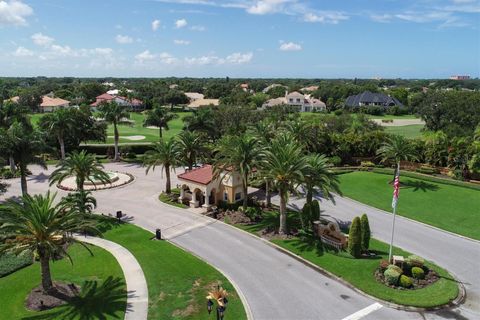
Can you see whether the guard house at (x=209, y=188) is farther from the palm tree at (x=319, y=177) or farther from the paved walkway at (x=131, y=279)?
the paved walkway at (x=131, y=279)

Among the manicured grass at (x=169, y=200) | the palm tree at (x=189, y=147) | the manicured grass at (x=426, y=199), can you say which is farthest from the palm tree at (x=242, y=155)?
the manicured grass at (x=426, y=199)

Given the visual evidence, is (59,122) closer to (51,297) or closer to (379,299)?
(51,297)

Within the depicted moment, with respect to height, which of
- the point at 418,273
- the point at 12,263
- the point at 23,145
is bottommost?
the point at 12,263

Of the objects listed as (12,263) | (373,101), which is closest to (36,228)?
(12,263)

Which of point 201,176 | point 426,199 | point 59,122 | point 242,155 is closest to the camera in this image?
point 242,155

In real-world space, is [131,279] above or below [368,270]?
below

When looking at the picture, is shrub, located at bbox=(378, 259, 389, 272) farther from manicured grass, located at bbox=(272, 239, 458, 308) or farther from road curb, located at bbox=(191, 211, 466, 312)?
road curb, located at bbox=(191, 211, 466, 312)

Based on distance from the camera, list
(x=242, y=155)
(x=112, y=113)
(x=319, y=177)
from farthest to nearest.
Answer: (x=112, y=113) < (x=242, y=155) < (x=319, y=177)

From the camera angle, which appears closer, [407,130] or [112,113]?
[112,113]
